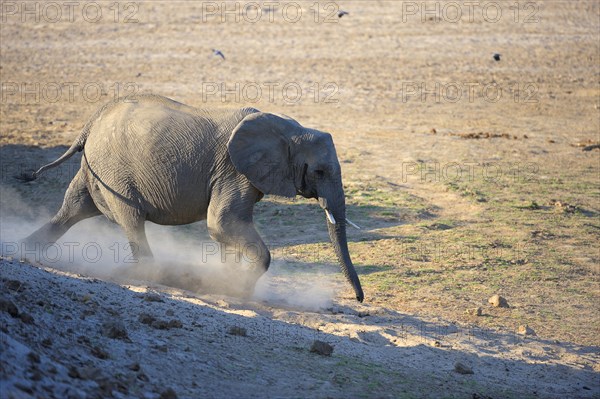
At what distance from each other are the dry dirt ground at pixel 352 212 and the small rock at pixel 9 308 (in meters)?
0.02

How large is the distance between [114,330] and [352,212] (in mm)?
7143

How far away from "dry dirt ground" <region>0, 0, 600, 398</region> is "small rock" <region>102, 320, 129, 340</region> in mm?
23

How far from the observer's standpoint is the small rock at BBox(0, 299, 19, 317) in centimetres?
639

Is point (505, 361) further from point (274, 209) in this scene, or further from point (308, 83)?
point (308, 83)

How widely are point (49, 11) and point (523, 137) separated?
1473 cm

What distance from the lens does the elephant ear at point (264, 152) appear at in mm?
9750

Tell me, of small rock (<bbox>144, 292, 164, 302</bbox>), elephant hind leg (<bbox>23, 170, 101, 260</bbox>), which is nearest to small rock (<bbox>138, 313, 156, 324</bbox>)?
small rock (<bbox>144, 292, 164, 302</bbox>)

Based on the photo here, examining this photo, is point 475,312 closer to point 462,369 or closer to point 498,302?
point 498,302

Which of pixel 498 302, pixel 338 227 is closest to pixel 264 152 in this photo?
pixel 338 227

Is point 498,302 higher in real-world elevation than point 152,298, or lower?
lower

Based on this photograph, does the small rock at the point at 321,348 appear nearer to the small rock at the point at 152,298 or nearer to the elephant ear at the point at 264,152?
the small rock at the point at 152,298

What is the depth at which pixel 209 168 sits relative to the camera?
9.99 metres

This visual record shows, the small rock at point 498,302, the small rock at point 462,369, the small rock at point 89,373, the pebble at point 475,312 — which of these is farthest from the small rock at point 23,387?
the small rock at point 498,302

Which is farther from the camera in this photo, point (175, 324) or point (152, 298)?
point (152, 298)
